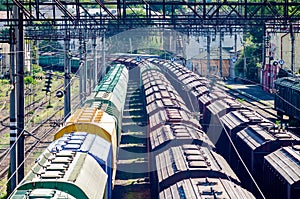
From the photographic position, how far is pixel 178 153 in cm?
1296

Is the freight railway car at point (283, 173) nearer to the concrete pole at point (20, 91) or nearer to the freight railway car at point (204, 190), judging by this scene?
the freight railway car at point (204, 190)

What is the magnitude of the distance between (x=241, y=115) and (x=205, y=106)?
415 centimetres

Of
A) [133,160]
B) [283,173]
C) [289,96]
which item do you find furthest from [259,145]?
[289,96]

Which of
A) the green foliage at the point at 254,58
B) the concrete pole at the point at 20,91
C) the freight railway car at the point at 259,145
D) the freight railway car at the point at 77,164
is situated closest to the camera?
the freight railway car at the point at 77,164

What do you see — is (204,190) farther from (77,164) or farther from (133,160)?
(133,160)

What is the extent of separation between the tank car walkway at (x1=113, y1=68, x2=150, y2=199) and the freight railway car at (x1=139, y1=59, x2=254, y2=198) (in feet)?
7.51

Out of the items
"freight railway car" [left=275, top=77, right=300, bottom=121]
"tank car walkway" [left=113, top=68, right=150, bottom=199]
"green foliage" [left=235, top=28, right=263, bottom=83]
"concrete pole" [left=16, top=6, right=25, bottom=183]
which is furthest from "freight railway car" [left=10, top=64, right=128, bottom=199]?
"green foliage" [left=235, top=28, right=263, bottom=83]

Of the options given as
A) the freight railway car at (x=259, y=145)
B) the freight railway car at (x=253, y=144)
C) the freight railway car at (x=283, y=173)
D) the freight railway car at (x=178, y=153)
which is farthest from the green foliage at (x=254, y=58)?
the freight railway car at (x=283, y=173)

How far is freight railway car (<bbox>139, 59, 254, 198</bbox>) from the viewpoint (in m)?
11.5

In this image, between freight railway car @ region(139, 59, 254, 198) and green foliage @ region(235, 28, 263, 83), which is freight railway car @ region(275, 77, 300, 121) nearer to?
freight railway car @ region(139, 59, 254, 198)

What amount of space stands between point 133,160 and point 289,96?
30.2 ft

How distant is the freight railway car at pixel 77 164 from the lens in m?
9.66

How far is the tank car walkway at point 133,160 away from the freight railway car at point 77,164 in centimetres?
265

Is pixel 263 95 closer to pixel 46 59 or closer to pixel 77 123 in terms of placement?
pixel 46 59
